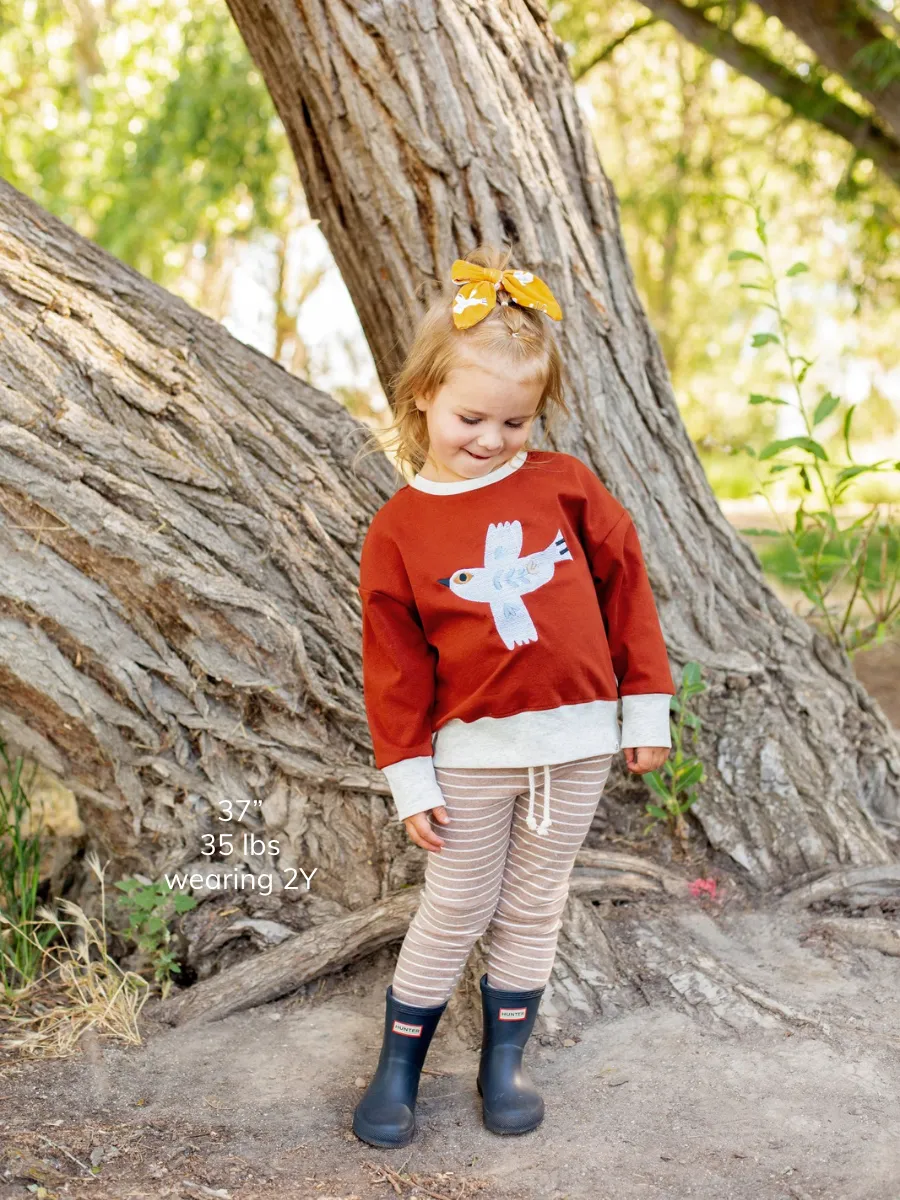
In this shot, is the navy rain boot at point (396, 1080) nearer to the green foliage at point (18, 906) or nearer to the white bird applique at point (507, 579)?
the white bird applique at point (507, 579)

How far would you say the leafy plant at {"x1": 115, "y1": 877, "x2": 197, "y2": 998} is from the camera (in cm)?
254

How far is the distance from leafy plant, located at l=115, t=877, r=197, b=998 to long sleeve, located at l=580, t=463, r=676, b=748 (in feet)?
3.81

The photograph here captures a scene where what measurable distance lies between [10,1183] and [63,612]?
3.51 ft

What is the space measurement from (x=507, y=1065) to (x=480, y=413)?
119 cm

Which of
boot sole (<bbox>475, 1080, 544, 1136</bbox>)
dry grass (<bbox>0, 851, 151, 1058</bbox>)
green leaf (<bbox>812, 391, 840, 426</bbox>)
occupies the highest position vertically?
green leaf (<bbox>812, 391, 840, 426</bbox>)

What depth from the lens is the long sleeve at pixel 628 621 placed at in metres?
2.03

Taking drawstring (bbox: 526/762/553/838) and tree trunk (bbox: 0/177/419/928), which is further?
tree trunk (bbox: 0/177/419/928)

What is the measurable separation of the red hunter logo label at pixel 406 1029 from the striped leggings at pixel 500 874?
4cm

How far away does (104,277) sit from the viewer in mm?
2510

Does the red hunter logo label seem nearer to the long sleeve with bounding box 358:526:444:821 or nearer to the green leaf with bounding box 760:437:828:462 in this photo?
the long sleeve with bounding box 358:526:444:821

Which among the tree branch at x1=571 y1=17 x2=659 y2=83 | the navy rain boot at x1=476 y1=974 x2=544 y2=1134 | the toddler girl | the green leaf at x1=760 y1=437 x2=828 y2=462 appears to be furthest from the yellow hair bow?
the tree branch at x1=571 y1=17 x2=659 y2=83

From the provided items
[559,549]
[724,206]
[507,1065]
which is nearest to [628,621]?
[559,549]

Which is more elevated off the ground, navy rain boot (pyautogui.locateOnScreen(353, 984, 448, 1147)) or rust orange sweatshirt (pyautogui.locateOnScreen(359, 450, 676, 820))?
rust orange sweatshirt (pyautogui.locateOnScreen(359, 450, 676, 820))


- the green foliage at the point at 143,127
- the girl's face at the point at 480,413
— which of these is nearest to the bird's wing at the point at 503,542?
the girl's face at the point at 480,413
